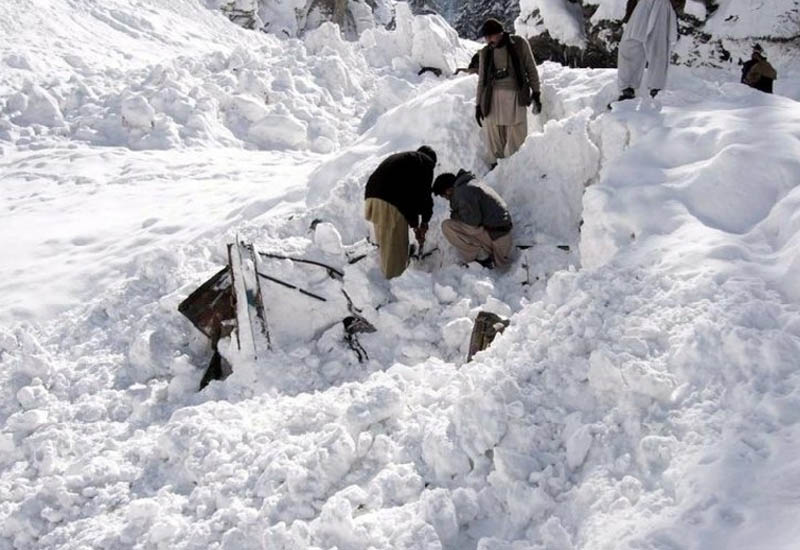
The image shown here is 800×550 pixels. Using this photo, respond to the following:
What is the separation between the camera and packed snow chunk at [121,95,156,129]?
11.5 metres

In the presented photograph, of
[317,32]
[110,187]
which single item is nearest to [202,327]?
[110,187]

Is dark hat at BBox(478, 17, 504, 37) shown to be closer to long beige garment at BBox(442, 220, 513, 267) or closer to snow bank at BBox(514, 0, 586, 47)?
long beige garment at BBox(442, 220, 513, 267)

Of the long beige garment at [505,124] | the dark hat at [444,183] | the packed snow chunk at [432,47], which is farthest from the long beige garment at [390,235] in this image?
the packed snow chunk at [432,47]

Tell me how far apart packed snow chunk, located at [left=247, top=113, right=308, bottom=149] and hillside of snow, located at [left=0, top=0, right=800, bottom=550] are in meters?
2.75

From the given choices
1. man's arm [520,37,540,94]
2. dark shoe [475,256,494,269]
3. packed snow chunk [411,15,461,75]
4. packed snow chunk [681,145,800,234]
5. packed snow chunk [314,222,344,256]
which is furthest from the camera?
packed snow chunk [411,15,461,75]

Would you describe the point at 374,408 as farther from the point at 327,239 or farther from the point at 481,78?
the point at 481,78

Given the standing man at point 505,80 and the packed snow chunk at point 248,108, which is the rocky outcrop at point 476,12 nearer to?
the packed snow chunk at point 248,108

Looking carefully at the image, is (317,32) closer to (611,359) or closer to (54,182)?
(54,182)

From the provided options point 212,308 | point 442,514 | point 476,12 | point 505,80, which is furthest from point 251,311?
point 476,12

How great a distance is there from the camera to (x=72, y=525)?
401 centimetres

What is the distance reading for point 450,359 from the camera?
5.08 meters

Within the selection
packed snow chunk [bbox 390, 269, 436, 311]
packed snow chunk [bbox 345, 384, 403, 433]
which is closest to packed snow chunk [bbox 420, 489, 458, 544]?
packed snow chunk [bbox 345, 384, 403, 433]

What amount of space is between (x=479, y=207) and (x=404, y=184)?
62cm

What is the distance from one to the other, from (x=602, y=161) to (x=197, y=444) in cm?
372
